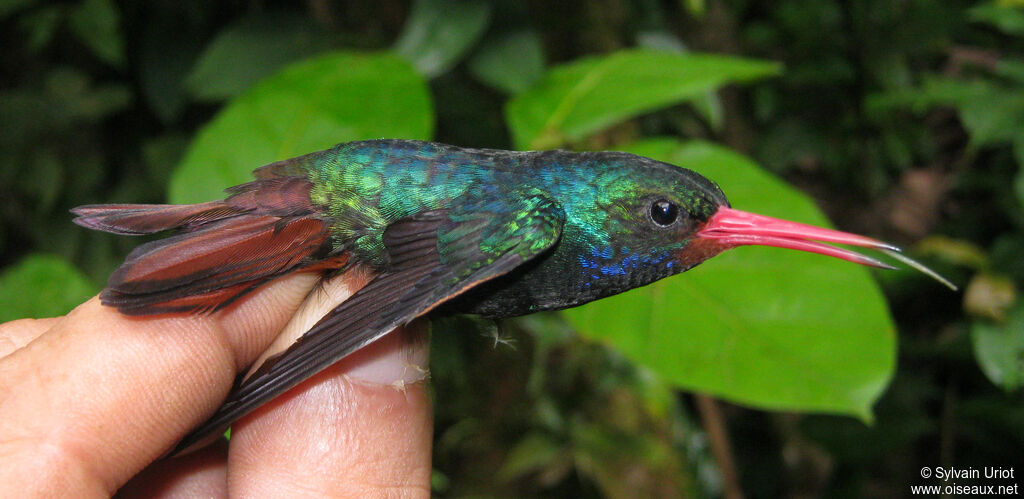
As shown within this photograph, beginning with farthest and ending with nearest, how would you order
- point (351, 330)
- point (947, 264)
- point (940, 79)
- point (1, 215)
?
point (940, 79) < point (947, 264) < point (1, 215) < point (351, 330)

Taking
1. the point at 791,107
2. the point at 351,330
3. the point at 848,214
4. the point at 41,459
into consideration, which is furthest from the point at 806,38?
the point at 41,459

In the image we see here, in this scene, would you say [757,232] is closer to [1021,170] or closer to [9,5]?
[1021,170]

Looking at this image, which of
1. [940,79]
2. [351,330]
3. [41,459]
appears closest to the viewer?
[41,459]

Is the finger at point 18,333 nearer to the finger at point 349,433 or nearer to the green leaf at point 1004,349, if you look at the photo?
the finger at point 349,433

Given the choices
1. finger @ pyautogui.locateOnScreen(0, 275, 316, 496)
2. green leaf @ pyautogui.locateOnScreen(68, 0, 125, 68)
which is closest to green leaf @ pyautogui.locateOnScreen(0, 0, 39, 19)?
green leaf @ pyautogui.locateOnScreen(68, 0, 125, 68)

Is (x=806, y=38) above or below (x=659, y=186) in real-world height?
below

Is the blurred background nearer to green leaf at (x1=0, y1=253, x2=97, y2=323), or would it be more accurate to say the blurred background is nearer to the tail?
green leaf at (x1=0, y1=253, x2=97, y2=323)

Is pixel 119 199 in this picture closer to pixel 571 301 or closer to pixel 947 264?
pixel 571 301

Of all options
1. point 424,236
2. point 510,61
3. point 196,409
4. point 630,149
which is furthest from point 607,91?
point 196,409
